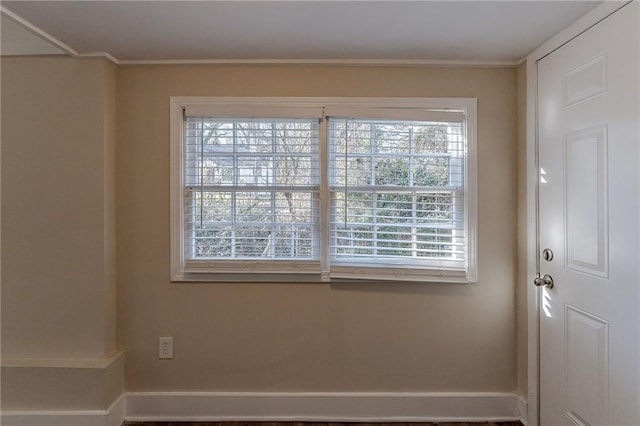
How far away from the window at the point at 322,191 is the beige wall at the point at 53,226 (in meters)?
0.43

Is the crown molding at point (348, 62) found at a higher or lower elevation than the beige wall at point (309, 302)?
higher

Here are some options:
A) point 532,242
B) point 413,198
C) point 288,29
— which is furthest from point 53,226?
point 532,242

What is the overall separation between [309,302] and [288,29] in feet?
4.87

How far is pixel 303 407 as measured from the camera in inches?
83.2

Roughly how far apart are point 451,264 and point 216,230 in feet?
4.66

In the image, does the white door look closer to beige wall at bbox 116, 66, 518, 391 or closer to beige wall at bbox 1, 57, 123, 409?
beige wall at bbox 116, 66, 518, 391

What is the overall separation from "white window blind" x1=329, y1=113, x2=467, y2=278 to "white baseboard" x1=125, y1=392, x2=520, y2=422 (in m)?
0.79

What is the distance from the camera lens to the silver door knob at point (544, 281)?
185 centimetres

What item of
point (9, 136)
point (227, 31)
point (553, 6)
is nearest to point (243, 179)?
point (227, 31)

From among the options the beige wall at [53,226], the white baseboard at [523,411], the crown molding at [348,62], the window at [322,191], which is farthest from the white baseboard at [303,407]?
the crown molding at [348,62]

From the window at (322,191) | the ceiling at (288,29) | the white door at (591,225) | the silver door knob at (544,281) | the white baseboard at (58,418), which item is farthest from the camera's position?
the window at (322,191)

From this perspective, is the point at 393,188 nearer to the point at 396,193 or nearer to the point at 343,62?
the point at 396,193

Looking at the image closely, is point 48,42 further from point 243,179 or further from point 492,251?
point 492,251

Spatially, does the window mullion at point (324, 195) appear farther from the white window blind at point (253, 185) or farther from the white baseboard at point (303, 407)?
the white baseboard at point (303, 407)
